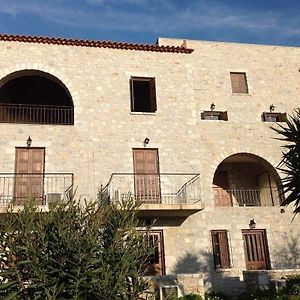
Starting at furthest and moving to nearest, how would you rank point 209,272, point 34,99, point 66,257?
point 34,99 → point 209,272 → point 66,257

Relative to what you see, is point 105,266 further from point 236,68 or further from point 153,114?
point 236,68

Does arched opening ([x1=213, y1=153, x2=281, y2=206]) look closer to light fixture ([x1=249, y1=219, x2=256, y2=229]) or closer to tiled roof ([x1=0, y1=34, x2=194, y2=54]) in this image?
light fixture ([x1=249, y1=219, x2=256, y2=229])

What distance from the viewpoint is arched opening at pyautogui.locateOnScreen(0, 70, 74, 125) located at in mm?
18922

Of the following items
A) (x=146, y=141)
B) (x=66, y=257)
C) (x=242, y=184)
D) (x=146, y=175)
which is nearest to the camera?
(x=66, y=257)

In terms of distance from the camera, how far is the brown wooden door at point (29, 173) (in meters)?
16.8

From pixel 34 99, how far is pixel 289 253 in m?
13.4

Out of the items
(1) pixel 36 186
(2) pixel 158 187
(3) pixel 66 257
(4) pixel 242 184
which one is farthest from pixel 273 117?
(3) pixel 66 257

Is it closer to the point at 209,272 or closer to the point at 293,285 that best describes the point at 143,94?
the point at 209,272

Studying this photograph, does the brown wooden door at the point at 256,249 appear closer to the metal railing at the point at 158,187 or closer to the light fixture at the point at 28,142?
the metal railing at the point at 158,187

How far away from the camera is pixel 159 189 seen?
17.7 metres

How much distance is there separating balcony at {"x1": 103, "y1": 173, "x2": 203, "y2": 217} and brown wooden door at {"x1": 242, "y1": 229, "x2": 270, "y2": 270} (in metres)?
3.78

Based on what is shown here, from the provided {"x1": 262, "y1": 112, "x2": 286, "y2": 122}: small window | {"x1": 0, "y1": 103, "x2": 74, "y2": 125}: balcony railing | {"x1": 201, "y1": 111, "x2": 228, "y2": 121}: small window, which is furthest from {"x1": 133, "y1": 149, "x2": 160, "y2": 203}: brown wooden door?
{"x1": 262, "y1": 112, "x2": 286, "y2": 122}: small window

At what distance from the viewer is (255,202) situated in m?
22.5

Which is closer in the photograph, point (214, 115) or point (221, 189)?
point (221, 189)
